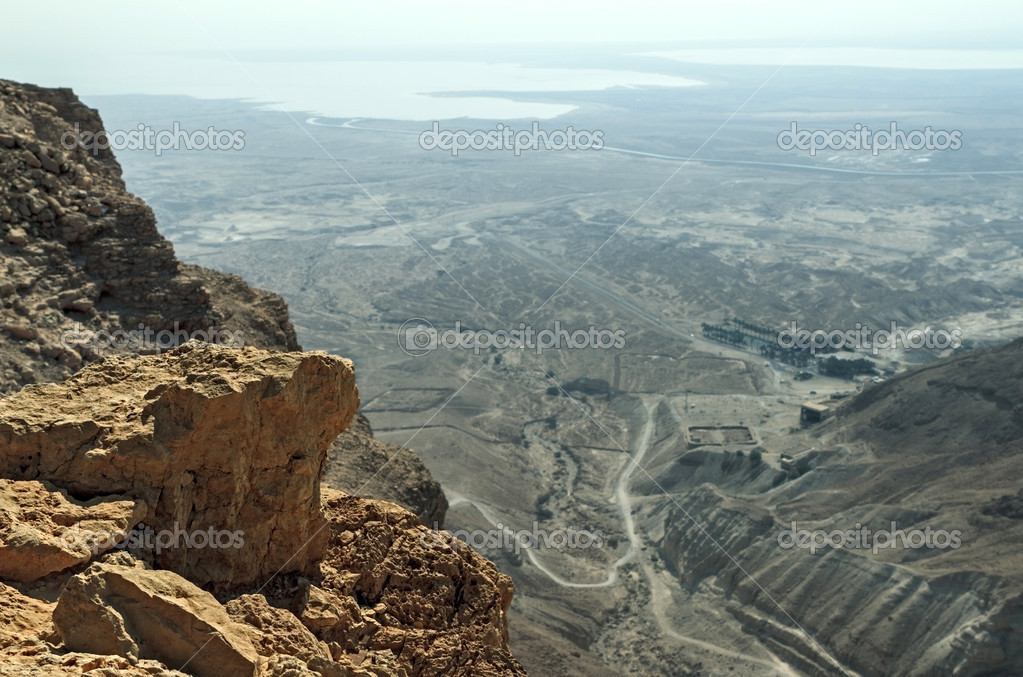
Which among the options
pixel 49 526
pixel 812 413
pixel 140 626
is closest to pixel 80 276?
pixel 49 526

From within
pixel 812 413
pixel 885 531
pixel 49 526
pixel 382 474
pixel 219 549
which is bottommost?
pixel 812 413

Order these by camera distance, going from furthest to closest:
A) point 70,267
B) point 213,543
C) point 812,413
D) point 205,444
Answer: point 812,413 < point 70,267 < point 213,543 < point 205,444

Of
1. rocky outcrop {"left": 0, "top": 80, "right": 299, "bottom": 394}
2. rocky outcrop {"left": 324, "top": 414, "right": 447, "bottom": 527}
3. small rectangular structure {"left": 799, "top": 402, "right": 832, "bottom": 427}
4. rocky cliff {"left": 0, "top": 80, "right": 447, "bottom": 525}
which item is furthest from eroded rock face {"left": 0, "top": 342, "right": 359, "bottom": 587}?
small rectangular structure {"left": 799, "top": 402, "right": 832, "bottom": 427}

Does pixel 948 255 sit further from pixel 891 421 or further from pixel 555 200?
pixel 891 421

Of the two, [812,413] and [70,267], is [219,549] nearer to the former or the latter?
[70,267]

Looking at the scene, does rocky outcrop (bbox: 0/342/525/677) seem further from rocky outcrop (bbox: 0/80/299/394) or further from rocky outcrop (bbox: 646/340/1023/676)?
rocky outcrop (bbox: 646/340/1023/676)

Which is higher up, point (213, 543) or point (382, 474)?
point (213, 543)

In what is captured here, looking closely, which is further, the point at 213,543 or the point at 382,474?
the point at 382,474

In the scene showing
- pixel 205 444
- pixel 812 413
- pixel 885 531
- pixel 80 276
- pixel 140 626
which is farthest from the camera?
pixel 812 413
